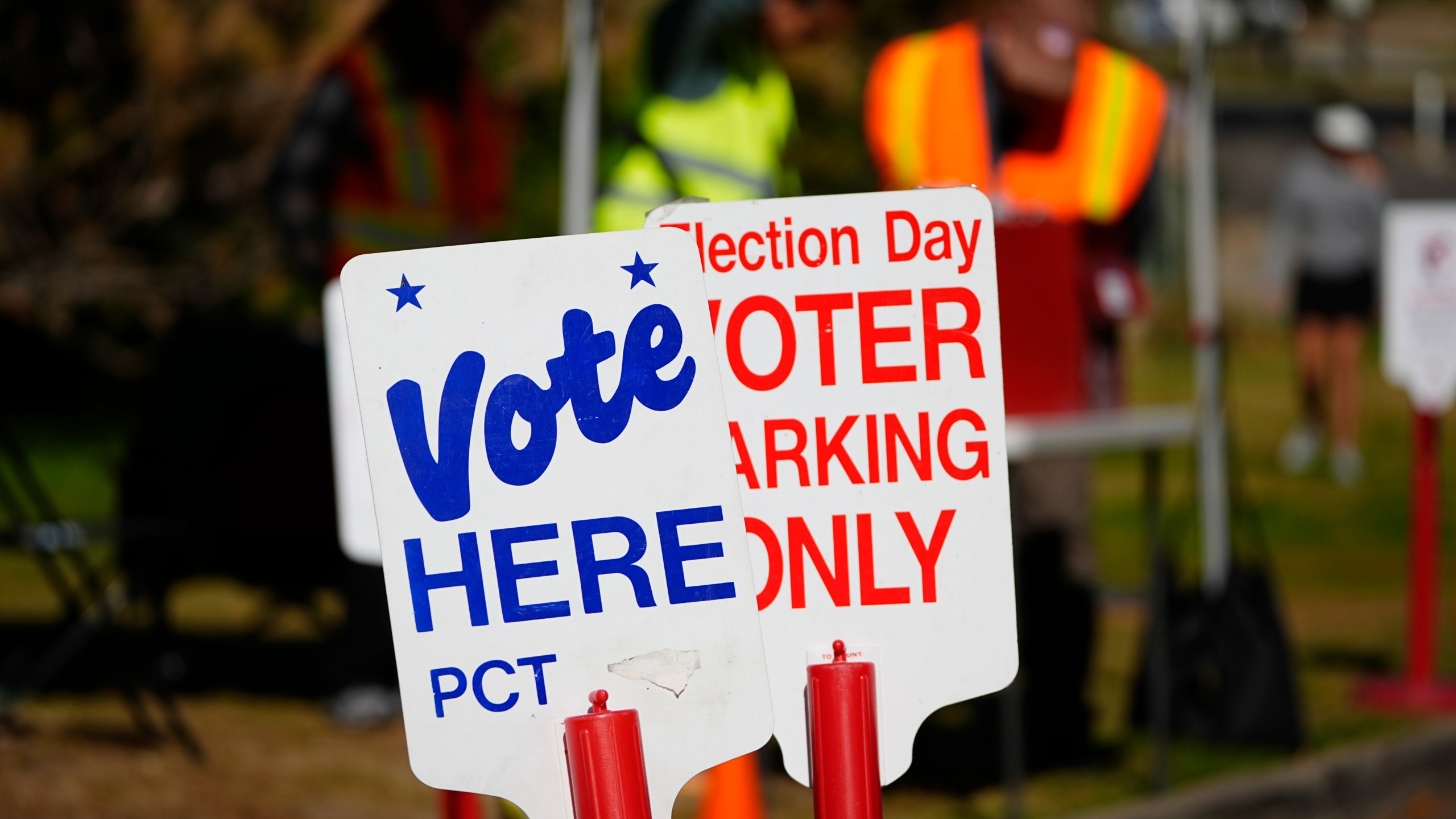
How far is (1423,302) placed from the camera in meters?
6.19

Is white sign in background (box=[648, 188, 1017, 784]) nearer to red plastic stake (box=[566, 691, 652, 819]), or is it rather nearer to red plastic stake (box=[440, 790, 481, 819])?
red plastic stake (box=[566, 691, 652, 819])

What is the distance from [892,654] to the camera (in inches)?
100

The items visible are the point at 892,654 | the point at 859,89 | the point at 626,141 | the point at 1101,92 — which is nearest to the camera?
the point at 892,654

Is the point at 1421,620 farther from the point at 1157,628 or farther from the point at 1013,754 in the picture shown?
the point at 1013,754

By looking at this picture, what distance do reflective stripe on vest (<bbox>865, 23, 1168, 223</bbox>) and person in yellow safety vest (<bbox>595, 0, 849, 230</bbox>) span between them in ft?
1.71

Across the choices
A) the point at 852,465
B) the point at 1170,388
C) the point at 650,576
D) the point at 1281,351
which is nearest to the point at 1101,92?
the point at 852,465

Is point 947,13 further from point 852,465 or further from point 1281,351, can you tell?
point 852,465

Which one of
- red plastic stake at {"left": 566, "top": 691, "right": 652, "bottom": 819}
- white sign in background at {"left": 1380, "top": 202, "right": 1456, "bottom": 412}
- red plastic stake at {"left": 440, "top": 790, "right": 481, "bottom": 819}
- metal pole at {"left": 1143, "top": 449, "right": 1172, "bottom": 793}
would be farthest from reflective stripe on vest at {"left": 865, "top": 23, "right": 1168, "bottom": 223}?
red plastic stake at {"left": 566, "top": 691, "right": 652, "bottom": 819}

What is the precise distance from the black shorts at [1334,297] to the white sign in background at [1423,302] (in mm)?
5909

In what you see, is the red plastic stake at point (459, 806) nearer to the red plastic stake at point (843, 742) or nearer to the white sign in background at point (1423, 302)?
the red plastic stake at point (843, 742)

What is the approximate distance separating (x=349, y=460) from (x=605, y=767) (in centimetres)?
112

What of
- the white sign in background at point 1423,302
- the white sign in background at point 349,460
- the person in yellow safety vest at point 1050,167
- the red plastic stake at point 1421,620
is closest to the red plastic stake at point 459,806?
the white sign in background at point 349,460

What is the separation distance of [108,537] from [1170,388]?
37.9 ft

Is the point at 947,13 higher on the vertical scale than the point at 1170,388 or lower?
higher
